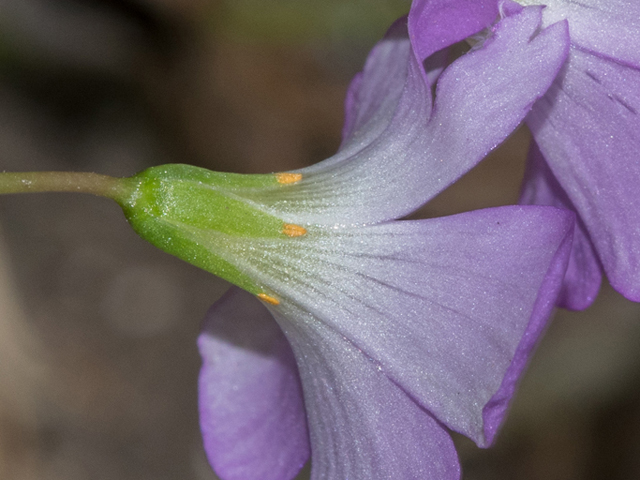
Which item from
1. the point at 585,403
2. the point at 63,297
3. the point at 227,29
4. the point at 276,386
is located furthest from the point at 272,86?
the point at 276,386

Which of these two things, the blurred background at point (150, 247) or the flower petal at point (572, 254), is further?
the blurred background at point (150, 247)

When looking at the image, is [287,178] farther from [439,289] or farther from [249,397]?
[249,397]

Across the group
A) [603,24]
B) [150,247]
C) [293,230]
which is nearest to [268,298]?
[293,230]

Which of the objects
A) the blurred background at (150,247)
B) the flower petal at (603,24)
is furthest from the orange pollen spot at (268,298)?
the blurred background at (150,247)

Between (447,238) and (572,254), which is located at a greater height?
(447,238)

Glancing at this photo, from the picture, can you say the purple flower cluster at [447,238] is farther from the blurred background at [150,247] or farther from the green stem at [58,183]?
the blurred background at [150,247]

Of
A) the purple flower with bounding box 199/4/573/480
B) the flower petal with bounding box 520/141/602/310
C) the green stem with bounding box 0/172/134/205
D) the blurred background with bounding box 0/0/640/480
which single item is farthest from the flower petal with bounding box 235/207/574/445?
the blurred background with bounding box 0/0/640/480

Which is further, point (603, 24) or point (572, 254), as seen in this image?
point (572, 254)
